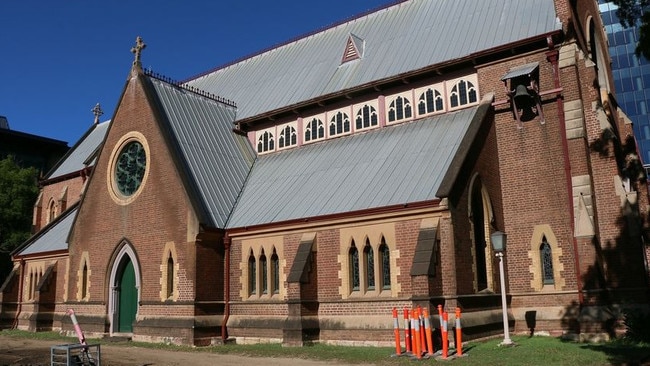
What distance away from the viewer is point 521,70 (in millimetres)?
19516

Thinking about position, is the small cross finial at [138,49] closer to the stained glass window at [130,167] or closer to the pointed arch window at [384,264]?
the stained glass window at [130,167]

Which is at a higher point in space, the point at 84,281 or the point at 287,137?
the point at 287,137

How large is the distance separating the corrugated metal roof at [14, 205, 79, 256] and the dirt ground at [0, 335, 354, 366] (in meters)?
9.82

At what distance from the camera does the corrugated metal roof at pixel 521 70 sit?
19.2 metres

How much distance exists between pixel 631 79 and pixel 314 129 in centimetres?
9054

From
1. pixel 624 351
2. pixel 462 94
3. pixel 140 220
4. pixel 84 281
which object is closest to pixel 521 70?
pixel 462 94


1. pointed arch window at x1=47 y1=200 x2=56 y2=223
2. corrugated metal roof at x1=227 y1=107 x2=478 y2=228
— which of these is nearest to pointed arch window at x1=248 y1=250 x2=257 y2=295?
corrugated metal roof at x1=227 y1=107 x2=478 y2=228

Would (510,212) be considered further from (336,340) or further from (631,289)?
(336,340)

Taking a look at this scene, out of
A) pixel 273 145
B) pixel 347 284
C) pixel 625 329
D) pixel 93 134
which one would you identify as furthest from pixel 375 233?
pixel 93 134

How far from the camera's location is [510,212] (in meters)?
19.4

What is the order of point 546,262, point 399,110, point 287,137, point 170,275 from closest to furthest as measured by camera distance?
point 546,262, point 170,275, point 399,110, point 287,137

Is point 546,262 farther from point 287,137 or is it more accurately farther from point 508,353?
point 287,137

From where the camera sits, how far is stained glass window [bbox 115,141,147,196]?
23.8 meters

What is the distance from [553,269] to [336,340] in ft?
23.4
